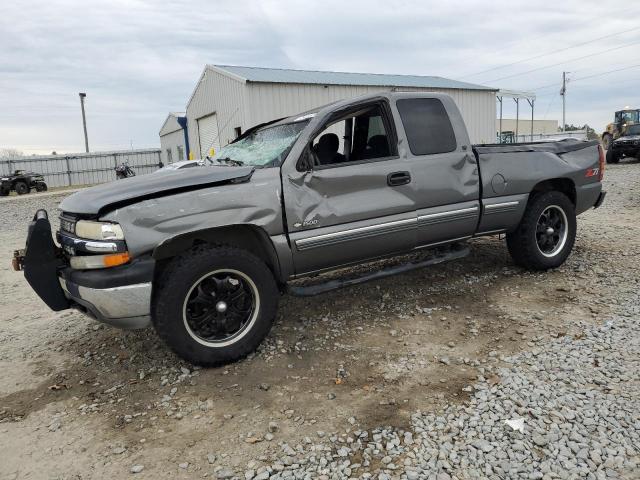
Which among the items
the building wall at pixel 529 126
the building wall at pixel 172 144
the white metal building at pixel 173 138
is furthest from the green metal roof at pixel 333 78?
the building wall at pixel 529 126

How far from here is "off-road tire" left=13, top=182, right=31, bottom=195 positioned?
76.1 feet

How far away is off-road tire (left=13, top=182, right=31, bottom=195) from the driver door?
2412 centimetres

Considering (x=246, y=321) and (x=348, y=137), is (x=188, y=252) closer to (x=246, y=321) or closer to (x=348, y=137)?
(x=246, y=321)

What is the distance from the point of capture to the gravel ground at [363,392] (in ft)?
7.89

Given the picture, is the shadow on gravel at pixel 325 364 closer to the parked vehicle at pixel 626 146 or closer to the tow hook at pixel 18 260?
the tow hook at pixel 18 260

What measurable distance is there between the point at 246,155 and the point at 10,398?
2553mm

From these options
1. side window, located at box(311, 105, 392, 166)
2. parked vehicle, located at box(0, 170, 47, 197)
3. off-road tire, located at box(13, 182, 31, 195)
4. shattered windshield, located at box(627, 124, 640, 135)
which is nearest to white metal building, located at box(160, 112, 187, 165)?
parked vehicle, located at box(0, 170, 47, 197)

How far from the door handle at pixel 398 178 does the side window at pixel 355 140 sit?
0.76ft

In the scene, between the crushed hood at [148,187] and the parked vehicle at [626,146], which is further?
the parked vehicle at [626,146]

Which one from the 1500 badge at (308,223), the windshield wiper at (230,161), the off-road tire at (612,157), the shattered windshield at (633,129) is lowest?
the 1500 badge at (308,223)

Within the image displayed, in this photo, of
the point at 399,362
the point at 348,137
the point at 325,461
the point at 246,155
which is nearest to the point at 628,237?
the point at 348,137

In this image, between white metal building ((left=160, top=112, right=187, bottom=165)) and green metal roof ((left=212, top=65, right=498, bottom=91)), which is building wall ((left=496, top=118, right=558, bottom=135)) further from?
white metal building ((left=160, top=112, right=187, bottom=165))

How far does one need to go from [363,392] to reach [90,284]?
1917 millimetres

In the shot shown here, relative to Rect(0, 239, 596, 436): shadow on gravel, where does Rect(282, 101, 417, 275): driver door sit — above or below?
above
